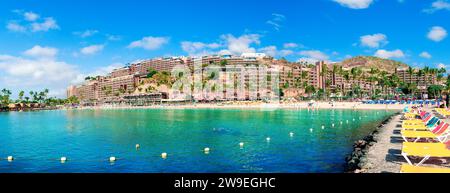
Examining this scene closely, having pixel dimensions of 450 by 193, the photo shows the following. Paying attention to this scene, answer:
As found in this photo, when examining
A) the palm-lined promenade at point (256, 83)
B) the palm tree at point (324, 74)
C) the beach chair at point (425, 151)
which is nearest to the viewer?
the beach chair at point (425, 151)

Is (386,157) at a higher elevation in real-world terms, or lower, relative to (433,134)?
lower

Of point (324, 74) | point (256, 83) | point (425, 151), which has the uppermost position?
point (324, 74)

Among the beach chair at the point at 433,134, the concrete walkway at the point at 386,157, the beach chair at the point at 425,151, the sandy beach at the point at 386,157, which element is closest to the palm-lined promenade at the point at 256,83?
the beach chair at the point at 433,134

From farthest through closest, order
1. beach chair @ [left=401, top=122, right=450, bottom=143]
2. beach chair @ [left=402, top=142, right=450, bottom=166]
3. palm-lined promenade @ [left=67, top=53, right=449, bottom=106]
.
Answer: palm-lined promenade @ [left=67, top=53, right=449, bottom=106]
beach chair @ [left=401, top=122, right=450, bottom=143]
beach chair @ [left=402, top=142, right=450, bottom=166]

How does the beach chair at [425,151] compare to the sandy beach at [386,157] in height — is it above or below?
above

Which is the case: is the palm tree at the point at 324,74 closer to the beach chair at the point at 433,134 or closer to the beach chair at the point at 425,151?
the beach chair at the point at 433,134

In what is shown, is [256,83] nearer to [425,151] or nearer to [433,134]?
[433,134]

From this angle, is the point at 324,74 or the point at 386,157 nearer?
the point at 386,157

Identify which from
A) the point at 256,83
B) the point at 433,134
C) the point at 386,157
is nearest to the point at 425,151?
the point at 386,157

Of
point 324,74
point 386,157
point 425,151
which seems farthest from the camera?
point 324,74

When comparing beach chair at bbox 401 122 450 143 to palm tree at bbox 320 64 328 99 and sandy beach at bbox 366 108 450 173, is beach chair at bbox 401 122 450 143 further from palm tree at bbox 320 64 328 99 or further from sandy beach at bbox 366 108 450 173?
palm tree at bbox 320 64 328 99

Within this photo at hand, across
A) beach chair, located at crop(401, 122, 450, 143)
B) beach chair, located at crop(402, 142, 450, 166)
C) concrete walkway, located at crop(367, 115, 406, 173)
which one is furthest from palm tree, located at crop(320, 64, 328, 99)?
beach chair, located at crop(402, 142, 450, 166)

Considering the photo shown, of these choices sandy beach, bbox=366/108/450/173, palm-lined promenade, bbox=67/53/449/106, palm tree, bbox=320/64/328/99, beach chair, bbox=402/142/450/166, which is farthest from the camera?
palm tree, bbox=320/64/328/99
